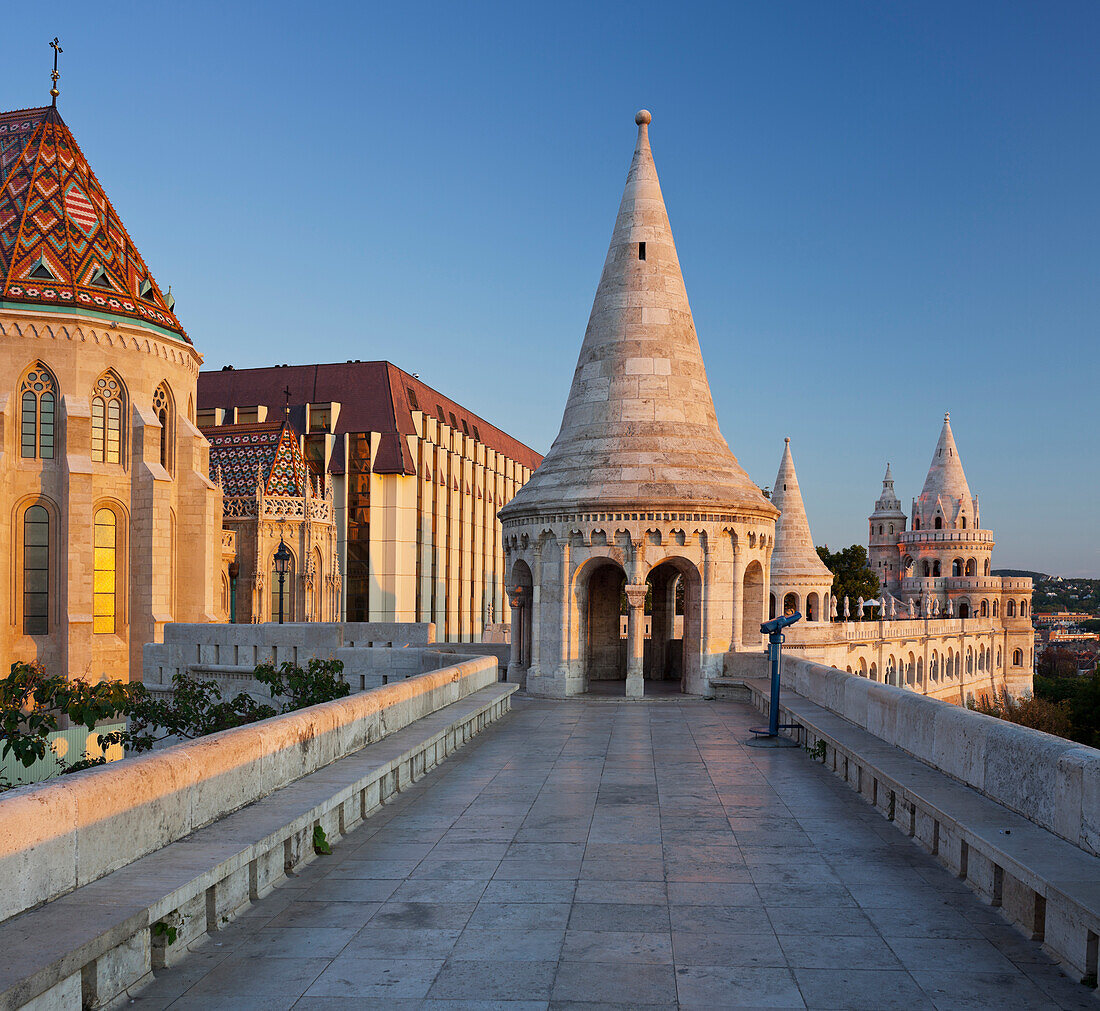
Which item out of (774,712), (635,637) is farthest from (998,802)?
(635,637)

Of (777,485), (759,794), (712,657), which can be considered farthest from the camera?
(777,485)

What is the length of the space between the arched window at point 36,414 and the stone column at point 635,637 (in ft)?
70.2

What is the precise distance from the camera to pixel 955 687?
67.8 m

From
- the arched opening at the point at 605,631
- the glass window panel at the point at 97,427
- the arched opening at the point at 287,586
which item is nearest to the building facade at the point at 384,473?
the arched opening at the point at 287,586

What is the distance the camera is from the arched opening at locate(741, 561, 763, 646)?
69.3 ft

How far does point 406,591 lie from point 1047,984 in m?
52.4

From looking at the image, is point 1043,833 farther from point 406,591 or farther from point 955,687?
point 955,687

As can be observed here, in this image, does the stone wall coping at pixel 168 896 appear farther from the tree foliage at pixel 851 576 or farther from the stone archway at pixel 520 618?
the tree foliage at pixel 851 576

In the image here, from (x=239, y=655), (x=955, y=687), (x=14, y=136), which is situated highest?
(x=14, y=136)

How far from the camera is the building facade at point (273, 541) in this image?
4069 cm

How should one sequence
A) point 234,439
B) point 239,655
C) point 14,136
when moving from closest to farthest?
1. point 239,655
2. point 14,136
3. point 234,439

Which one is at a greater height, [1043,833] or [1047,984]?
[1043,833]

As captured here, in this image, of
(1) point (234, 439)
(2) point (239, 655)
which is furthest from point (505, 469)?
(2) point (239, 655)

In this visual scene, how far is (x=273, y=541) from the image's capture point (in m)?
41.2
